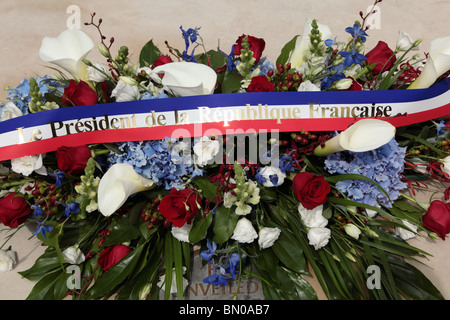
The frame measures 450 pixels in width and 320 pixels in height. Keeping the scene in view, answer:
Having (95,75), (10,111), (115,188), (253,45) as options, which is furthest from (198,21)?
(115,188)

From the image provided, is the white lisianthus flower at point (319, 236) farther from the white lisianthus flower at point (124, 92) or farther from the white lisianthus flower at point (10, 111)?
the white lisianthus flower at point (10, 111)

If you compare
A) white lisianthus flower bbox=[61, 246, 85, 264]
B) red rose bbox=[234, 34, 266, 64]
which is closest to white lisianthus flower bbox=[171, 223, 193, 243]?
white lisianthus flower bbox=[61, 246, 85, 264]

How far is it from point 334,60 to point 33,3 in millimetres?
1310

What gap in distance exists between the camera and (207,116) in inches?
32.9

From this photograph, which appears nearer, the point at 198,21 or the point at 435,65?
the point at 435,65

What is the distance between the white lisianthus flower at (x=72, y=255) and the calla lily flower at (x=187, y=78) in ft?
1.44

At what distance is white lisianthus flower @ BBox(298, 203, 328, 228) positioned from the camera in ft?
2.59

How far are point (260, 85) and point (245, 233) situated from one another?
0.36 m

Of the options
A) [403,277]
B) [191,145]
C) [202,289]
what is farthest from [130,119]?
[403,277]

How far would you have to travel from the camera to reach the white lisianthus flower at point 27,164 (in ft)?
2.77

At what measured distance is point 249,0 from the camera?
4.68 ft

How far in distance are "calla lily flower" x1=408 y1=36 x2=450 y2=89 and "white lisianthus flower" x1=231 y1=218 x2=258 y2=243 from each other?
577 millimetres

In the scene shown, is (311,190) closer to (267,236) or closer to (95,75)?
(267,236)
